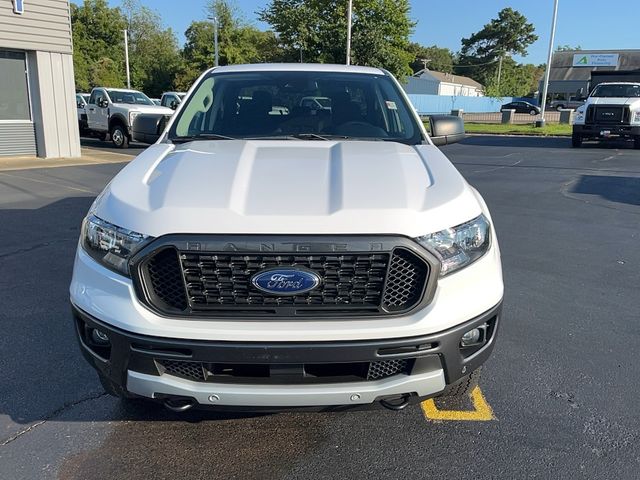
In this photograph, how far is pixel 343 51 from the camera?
37.8 m

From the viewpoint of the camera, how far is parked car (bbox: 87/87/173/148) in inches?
650

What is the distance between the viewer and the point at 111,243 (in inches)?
90.8

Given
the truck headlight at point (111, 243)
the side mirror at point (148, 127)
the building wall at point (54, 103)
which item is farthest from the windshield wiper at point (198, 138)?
the building wall at point (54, 103)

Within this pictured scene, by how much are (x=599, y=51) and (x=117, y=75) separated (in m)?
58.6

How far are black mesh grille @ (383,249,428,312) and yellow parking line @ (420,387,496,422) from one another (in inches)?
38.9

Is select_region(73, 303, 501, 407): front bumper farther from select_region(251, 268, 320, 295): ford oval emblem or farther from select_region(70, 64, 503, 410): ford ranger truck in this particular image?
select_region(251, 268, 320, 295): ford oval emblem

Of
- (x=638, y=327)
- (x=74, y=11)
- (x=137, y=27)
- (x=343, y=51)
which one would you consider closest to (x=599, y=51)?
(x=343, y=51)

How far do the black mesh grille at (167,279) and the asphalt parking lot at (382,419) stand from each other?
2.82 feet

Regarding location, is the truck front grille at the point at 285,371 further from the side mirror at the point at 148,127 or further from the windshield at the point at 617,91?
the windshield at the point at 617,91

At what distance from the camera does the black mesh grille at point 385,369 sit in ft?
7.29

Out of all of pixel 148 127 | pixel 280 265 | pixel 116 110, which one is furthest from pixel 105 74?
pixel 280 265

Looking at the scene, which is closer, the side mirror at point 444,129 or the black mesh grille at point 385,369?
the black mesh grille at point 385,369

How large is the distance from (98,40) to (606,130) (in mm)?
48153

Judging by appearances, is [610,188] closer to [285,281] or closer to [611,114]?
[611,114]
